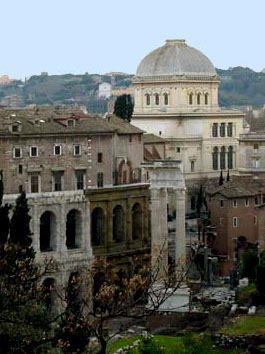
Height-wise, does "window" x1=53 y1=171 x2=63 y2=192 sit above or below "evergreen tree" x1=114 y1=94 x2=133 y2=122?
below

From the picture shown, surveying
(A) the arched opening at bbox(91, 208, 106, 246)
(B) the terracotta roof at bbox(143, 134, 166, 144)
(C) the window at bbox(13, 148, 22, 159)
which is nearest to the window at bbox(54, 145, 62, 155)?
(C) the window at bbox(13, 148, 22, 159)

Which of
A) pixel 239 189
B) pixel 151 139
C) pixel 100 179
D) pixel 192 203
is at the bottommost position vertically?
pixel 192 203

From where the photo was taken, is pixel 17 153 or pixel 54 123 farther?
pixel 54 123

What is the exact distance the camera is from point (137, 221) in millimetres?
64125

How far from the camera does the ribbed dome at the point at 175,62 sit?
83312 mm

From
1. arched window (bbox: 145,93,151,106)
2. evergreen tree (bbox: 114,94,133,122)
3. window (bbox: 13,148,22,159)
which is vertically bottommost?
window (bbox: 13,148,22,159)

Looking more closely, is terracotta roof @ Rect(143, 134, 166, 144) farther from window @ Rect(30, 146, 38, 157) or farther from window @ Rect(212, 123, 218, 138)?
window @ Rect(30, 146, 38, 157)

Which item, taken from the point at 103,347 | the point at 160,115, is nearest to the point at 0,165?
the point at 160,115

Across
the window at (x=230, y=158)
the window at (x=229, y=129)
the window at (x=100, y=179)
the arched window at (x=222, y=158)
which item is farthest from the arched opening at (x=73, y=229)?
the window at (x=229, y=129)

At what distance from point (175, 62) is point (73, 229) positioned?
25.3 meters

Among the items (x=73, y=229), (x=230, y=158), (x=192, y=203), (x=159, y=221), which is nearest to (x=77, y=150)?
(x=73, y=229)

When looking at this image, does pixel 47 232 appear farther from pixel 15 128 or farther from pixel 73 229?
pixel 15 128

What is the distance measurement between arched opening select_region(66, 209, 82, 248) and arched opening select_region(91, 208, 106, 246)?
132 centimetres

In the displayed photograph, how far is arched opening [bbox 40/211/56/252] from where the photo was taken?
2335 inches
